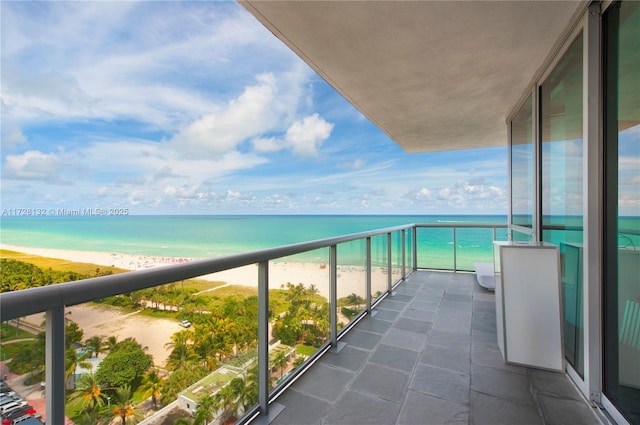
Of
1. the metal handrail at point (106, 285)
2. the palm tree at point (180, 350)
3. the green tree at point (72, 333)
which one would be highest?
the metal handrail at point (106, 285)

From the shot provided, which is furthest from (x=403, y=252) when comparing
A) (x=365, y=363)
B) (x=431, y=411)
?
(x=431, y=411)

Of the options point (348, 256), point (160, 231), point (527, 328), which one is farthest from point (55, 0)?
point (160, 231)

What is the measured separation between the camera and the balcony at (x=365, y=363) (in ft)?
3.29

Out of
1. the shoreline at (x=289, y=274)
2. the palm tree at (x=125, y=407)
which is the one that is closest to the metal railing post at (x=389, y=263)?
the shoreline at (x=289, y=274)

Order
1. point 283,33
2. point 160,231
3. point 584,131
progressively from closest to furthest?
point 584,131 < point 283,33 < point 160,231

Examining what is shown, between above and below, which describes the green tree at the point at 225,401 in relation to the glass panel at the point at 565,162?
below

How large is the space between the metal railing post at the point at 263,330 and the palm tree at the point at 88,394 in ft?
3.06

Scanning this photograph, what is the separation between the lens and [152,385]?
127 cm

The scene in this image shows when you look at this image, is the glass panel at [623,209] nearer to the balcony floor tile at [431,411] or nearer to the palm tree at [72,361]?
the balcony floor tile at [431,411]

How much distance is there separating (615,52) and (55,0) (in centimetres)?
1392

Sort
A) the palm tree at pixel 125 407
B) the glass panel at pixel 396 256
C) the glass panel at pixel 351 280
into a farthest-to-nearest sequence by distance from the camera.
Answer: the glass panel at pixel 396 256
the glass panel at pixel 351 280
the palm tree at pixel 125 407

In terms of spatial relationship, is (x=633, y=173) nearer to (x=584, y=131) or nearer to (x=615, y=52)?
(x=584, y=131)

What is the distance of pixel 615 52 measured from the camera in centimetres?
174

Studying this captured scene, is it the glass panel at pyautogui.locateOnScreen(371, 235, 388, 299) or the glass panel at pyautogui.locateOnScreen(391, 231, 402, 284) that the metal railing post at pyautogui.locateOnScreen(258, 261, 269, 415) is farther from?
the glass panel at pyautogui.locateOnScreen(391, 231, 402, 284)
